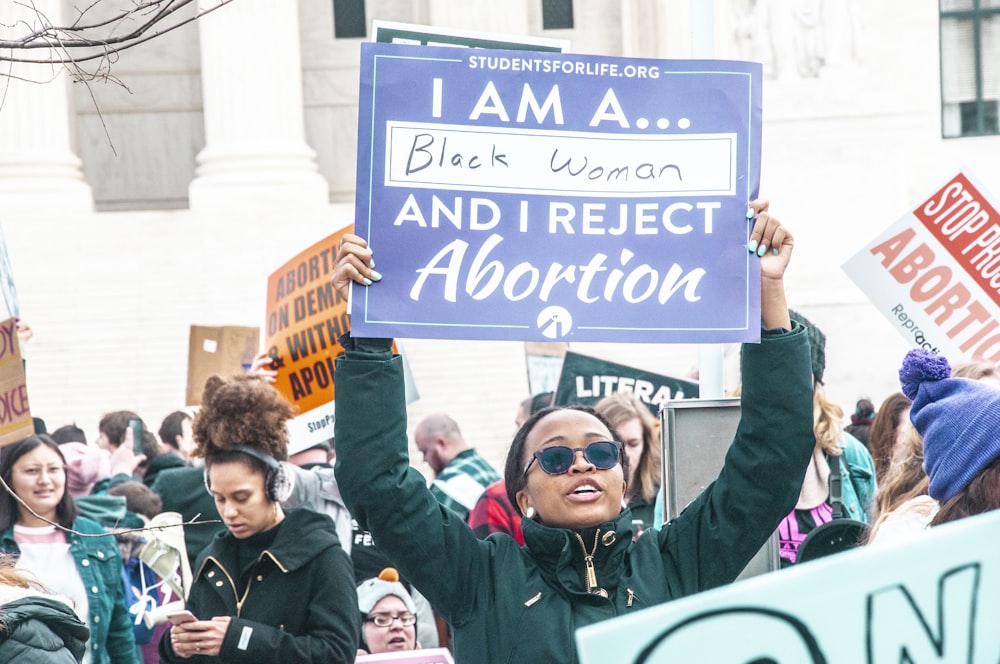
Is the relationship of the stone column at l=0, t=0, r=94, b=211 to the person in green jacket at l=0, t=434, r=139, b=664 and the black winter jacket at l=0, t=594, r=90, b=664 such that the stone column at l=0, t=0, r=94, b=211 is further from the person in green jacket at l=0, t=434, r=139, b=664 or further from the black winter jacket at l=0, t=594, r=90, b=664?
the black winter jacket at l=0, t=594, r=90, b=664

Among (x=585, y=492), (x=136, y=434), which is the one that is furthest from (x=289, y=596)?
(x=136, y=434)

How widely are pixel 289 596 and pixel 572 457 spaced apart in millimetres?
1593

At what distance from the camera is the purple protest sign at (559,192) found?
12.9 ft

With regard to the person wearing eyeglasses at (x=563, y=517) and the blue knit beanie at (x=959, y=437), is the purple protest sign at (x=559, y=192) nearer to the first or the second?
the person wearing eyeglasses at (x=563, y=517)

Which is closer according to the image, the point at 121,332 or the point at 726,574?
the point at 726,574

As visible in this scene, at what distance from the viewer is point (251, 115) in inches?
842

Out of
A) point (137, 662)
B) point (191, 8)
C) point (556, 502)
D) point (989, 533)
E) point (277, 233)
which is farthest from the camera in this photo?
point (191, 8)

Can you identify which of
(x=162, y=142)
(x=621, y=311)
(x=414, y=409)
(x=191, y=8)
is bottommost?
(x=414, y=409)

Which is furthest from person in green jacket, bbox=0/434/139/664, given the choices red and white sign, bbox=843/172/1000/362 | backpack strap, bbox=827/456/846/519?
red and white sign, bbox=843/172/1000/362

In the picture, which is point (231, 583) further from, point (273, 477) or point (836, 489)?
point (836, 489)

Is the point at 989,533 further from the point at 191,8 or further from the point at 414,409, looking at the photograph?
the point at 191,8

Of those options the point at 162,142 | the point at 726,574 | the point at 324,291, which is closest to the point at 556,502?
the point at 726,574

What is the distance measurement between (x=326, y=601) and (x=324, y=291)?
369cm

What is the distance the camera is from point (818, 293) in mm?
18750
